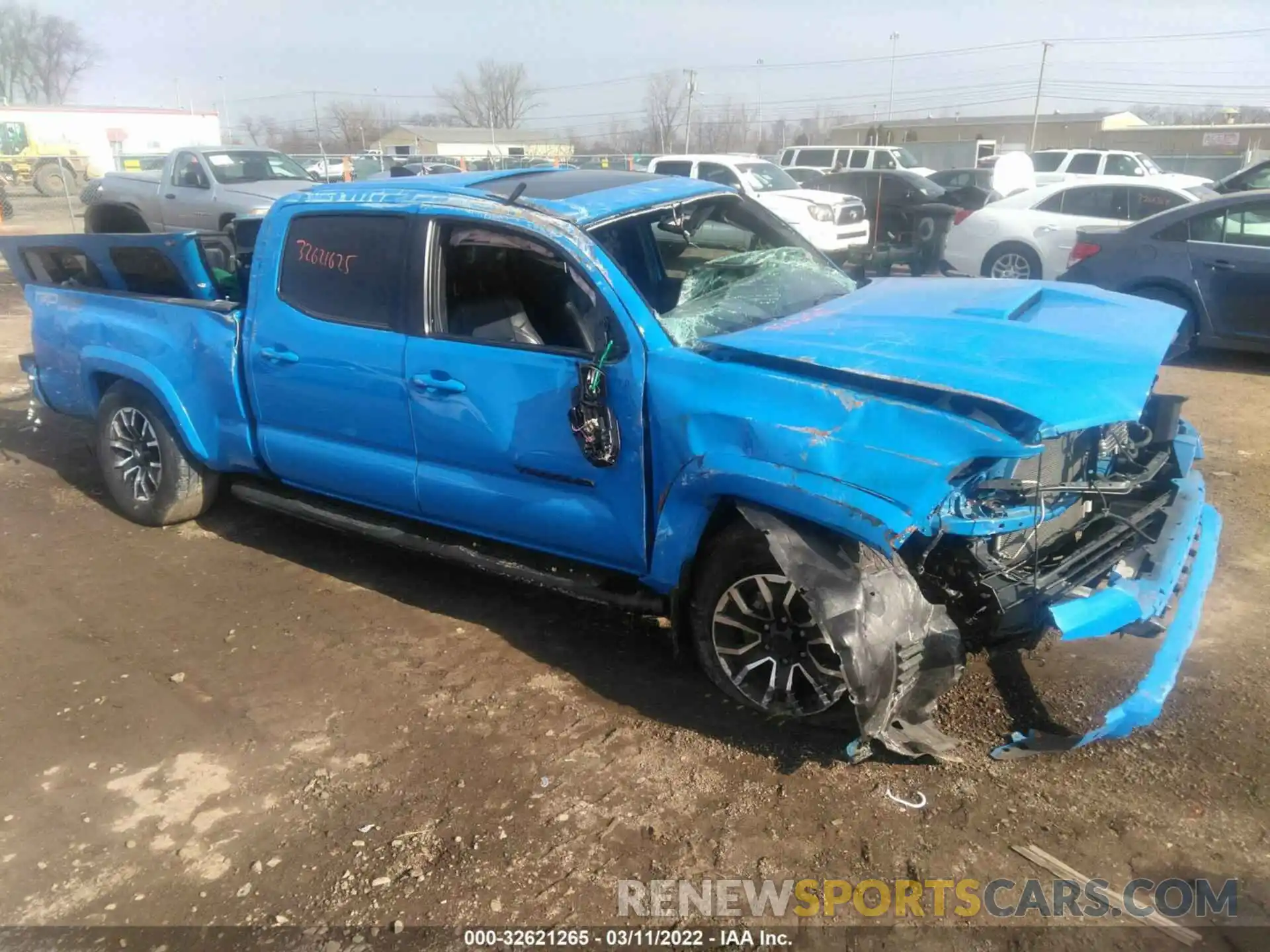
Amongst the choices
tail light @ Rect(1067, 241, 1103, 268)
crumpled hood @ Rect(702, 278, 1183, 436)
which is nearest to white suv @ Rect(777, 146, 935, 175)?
tail light @ Rect(1067, 241, 1103, 268)

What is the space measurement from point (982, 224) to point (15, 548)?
33.6 feet

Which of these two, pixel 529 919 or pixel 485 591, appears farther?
pixel 485 591

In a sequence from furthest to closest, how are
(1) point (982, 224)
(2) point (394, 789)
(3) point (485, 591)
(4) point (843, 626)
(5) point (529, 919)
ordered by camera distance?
(1) point (982, 224)
(3) point (485, 591)
(2) point (394, 789)
(4) point (843, 626)
(5) point (529, 919)

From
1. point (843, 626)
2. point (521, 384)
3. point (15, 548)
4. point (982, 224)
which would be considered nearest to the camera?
point (843, 626)

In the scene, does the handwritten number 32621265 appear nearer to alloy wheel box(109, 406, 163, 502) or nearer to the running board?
the running board

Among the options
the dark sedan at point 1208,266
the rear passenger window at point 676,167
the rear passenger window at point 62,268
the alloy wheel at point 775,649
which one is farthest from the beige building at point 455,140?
the alloy wheel at point 775,649

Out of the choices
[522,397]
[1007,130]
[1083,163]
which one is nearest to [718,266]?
[522,397]

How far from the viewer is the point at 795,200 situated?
14.0 metres

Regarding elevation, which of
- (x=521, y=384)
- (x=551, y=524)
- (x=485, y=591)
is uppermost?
(x=521, y=384)

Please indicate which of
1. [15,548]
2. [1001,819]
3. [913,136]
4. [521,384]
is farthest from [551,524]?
[913,136]

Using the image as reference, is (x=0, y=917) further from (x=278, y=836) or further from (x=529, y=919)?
(x=529, y=919)

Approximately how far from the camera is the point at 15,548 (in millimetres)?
5449

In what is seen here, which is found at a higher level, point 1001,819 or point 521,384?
point 521,384

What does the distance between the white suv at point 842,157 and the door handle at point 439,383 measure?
22852mm
